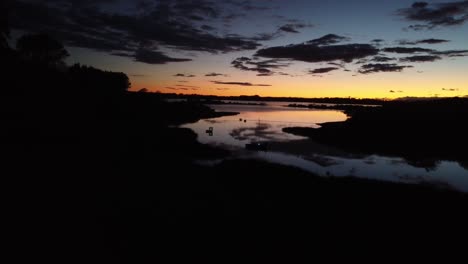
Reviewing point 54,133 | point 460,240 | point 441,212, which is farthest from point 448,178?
point 54,133

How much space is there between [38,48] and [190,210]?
9634 cm

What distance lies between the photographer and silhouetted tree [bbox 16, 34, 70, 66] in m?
94.9

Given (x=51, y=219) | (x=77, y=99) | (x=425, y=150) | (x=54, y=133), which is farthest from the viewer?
(x=77, y=99)

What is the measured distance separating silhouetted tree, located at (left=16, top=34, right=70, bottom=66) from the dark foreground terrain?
2377 inches

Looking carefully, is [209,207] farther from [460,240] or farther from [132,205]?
[460,240]

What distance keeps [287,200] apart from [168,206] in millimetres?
9825

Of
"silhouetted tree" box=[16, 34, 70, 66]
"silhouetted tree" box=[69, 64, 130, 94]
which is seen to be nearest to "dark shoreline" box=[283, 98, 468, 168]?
"silhouetted tree" box=[69, 64, 130, 94]

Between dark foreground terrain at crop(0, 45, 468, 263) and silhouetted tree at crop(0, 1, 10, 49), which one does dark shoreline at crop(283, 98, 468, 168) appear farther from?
silhouetted tree at crop(0, 1, 10, 49)

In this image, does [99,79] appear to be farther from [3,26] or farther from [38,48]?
[3,26]

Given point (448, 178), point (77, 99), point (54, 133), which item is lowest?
point (448, 178)

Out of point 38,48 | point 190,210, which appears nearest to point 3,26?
point 38,48

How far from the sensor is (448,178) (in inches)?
1583

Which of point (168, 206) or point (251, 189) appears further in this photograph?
point (251, 189)

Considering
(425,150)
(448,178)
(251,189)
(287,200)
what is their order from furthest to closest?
(425,150) → (448,178) → (251,189) → (287,200)
